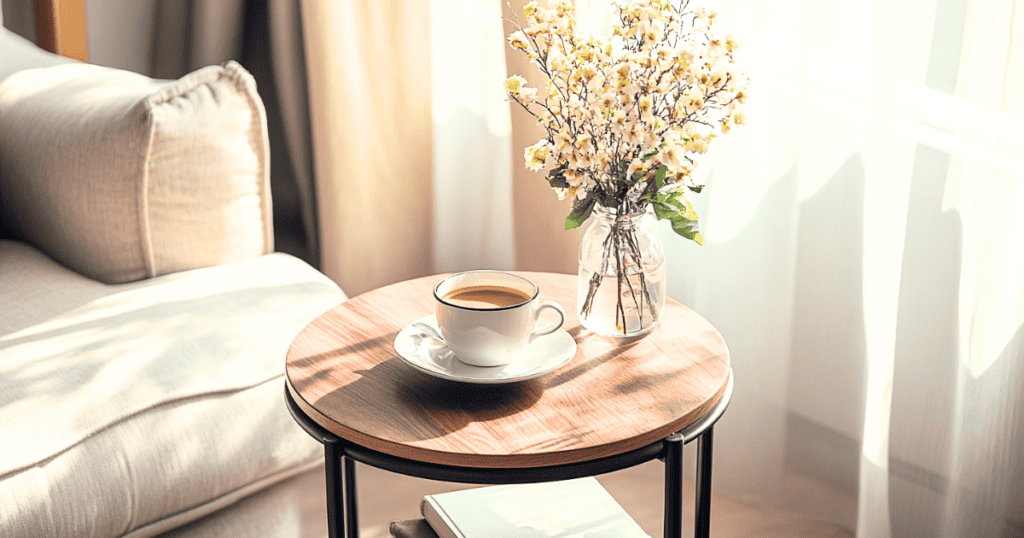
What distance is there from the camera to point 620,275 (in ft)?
3.23

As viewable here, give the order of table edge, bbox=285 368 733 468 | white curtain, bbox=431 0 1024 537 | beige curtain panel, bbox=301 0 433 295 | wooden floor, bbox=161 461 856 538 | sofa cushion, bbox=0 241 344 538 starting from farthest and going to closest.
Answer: beige curtain panel, bbox=301 0 433 295 → wooden floor, bbox=161 461 856 538 → white curtain, bbox=431 0 1024 537 → sofa cushion, bbox=0 241 344 538 → table edge, bbox=285 368 733 468

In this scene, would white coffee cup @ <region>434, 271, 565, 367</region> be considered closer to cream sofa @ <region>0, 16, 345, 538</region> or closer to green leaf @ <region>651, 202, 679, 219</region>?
green leaf @ <region>651, 202, 679, 219</region>

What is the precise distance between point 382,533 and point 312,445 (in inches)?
Answer: 14.4

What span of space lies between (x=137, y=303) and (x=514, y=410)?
0.71 meters

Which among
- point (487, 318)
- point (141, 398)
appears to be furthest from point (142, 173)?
point (487, 318)

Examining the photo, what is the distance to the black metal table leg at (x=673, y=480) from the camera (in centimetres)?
83

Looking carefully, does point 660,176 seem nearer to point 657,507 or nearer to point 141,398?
point 141,398

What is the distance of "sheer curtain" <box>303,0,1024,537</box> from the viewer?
123 cm

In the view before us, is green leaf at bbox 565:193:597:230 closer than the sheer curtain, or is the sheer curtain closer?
green leaf at bbox 565:193:597:230

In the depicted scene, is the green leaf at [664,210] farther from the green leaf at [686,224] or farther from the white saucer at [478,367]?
the white saucer at [478,367]

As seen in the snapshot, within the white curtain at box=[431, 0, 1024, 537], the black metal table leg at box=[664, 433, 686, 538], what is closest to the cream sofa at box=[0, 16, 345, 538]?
the black metal table leg at box=[664, 433, 686, 538]

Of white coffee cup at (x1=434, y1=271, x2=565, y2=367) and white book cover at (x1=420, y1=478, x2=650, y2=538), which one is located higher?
white coffee cup at (x1=434, y1=271, x2=565, y2=367)

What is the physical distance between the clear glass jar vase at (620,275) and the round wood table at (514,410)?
0.02 meters

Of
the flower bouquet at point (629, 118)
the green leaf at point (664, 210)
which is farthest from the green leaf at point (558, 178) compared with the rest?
the green leaf at point (664, 210)
